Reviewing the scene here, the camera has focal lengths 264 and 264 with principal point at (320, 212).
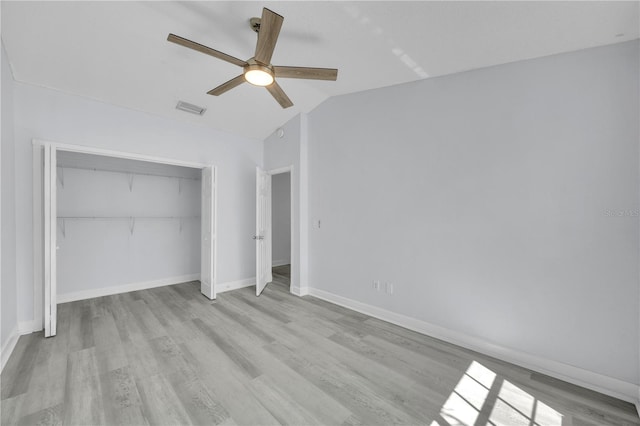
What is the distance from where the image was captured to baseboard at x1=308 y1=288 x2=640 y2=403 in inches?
81.7

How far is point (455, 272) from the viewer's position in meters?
2.90

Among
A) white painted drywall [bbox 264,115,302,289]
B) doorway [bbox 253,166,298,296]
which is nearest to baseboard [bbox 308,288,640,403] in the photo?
white painted drywall [bbox 264,115,302,289]

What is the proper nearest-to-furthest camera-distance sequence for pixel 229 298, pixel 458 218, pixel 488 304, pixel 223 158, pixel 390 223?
pixel 488 304 < pixel 458 218 < pixel 390 223 < pixel 229 298 < pixel 223 158

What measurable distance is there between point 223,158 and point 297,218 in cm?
175

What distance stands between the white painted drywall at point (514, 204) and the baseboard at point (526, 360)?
52 millimetres

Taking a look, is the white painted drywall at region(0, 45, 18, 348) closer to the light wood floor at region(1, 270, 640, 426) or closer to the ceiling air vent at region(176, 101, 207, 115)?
the light wood floor at region(1, 270, 640, 426)

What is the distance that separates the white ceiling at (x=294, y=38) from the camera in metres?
2.03

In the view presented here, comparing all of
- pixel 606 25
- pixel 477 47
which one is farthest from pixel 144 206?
pixel 606 25

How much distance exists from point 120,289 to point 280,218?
3.81 metres

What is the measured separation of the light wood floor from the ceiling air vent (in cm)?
301

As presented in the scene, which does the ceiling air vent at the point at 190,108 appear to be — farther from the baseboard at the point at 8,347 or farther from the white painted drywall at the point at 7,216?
the baseboard at the point at 8,347

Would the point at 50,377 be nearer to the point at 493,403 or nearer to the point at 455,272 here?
the point at 493,403

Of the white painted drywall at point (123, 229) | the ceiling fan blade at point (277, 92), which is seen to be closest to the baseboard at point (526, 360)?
the ceiling fan blade at point (277, 92)

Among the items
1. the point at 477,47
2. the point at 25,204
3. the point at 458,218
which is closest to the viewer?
the point at 477,47
